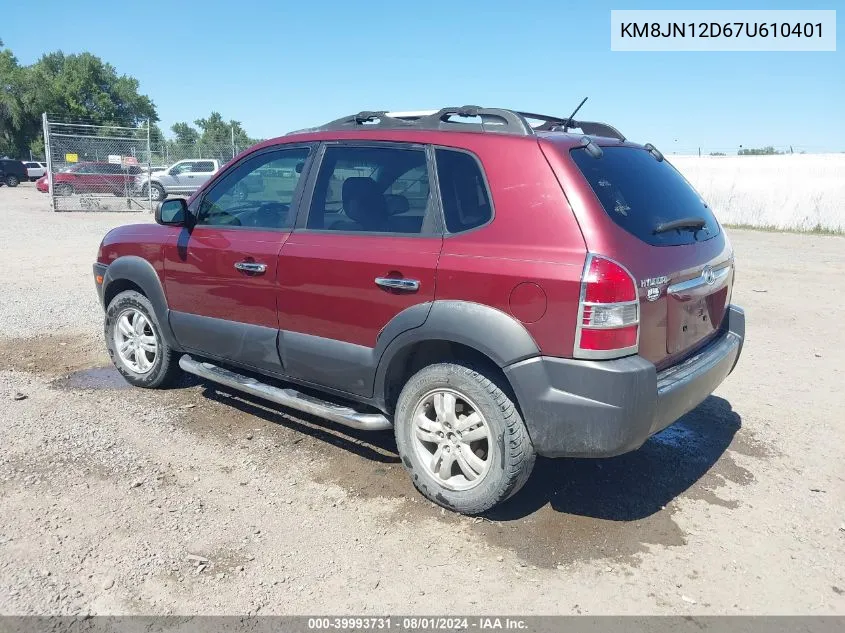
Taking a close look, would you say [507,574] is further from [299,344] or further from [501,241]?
[299,344]

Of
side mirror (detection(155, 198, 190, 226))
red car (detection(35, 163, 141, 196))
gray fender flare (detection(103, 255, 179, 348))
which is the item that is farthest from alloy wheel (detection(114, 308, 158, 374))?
red car (detection(35, 163, 141, 196))

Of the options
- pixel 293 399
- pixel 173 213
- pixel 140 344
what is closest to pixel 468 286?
pixel 293 399

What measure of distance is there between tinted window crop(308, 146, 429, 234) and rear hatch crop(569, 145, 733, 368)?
840 mm

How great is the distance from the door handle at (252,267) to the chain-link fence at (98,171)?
63.7 feet

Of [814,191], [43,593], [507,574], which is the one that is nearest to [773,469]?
[507,574]

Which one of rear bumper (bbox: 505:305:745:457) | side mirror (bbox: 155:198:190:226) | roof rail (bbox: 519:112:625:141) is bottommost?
rear bumper (bbox: 505:305:745:457)

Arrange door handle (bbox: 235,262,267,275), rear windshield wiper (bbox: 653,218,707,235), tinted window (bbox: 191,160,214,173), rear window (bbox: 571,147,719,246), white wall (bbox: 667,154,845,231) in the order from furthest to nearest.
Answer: tinted window (bbox: 191,160,214,173)
white wall (bbox: 667,154,845,231)
door handle (bbox: 235,262,267,275)
rear windshield wiper (bbox: 653,218,707,235)
rear window (bbox: 571,147,719,246)

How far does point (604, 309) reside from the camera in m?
2.97

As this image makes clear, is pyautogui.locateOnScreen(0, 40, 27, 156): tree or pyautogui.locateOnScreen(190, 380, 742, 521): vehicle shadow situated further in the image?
pyautogui.locateOnScreen(0, 40, 27, 156): tree

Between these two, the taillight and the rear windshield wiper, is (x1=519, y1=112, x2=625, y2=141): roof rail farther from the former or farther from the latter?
the taillight

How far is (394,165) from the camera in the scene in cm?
381

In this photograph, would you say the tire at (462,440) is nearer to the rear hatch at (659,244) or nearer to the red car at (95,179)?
the rear hatch at (659,244)

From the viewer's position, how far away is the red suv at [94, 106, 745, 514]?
10.1 feet

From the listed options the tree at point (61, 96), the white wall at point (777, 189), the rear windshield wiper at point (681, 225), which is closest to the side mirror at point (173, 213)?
the rear windshield wiper at point (681, 225)
